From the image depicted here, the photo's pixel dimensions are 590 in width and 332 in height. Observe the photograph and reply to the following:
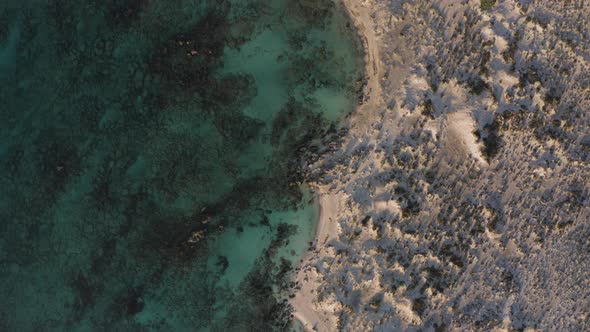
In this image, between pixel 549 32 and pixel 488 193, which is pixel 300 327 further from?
pixel 549 32

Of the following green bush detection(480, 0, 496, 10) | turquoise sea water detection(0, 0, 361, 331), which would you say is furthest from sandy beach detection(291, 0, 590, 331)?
turquoise sea water detection(0, 0, 361, 331)

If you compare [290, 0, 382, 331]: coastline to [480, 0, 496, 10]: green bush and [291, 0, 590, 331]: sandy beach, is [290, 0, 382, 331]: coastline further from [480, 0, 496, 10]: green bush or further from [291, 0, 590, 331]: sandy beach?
[480, 0, 496, 10]: green bush

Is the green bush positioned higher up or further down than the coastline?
higher up

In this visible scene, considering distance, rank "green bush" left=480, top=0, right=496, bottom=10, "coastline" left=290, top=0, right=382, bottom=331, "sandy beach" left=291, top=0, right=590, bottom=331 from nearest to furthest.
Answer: "green bush" left=480, top=0, right=496, bottom=10, "sandy beach" left=291, top=0, right=590, bottom=331, "coastline" left=290, top=0, right=382, bottom=331

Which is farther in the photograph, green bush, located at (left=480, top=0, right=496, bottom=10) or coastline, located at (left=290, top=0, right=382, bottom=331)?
coastline, located at (left=290, top=0, right=382, bottom=331)

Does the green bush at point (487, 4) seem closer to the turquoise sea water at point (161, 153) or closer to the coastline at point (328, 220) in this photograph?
the coastline at point (328, 220)

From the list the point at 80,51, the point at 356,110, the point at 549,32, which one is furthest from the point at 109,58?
the point at 549,32
